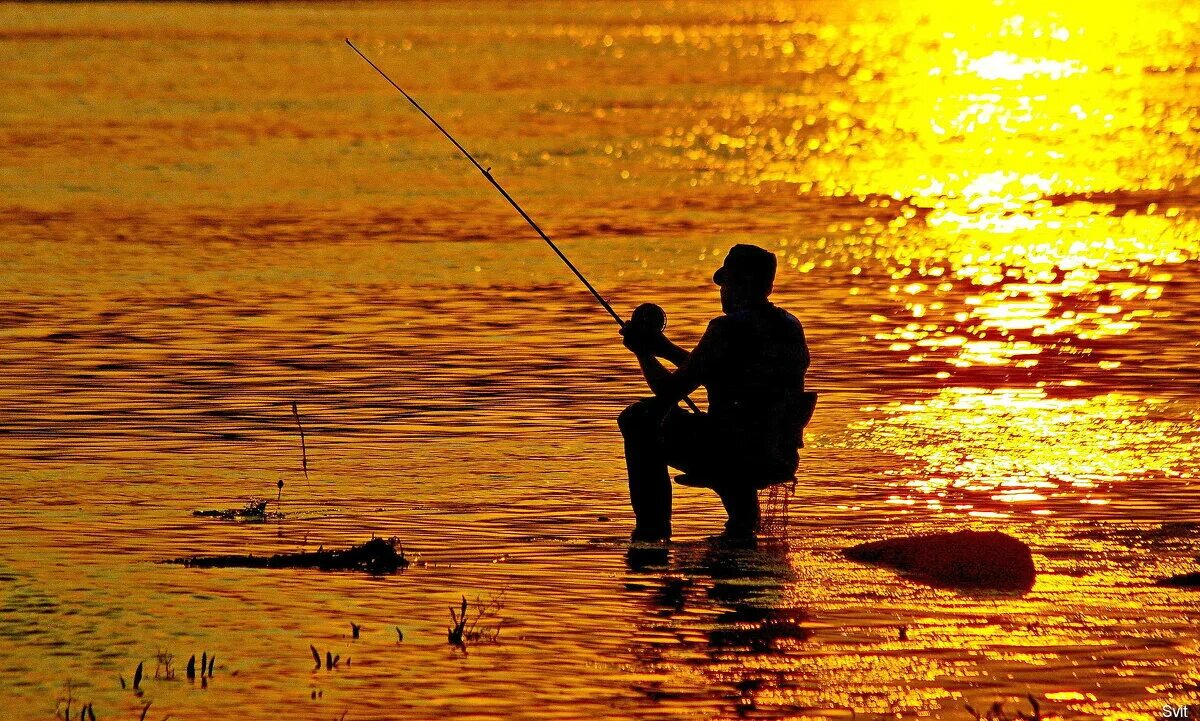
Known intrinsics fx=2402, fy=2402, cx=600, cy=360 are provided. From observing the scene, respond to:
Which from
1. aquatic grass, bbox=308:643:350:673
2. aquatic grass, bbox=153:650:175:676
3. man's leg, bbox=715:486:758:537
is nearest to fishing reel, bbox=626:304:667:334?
man's leg, bbox=715:486:758:537

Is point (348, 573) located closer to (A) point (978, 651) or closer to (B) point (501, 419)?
(A) point (978, 651)

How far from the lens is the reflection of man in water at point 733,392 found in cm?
988

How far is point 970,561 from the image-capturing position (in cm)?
963

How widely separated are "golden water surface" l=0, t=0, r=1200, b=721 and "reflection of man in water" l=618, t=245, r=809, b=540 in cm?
40

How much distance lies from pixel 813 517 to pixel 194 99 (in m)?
32.9

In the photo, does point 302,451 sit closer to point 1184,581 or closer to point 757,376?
point 757,376

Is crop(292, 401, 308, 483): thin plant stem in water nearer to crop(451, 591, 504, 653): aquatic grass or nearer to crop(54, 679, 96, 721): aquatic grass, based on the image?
crop(451, 591, 504, 653): aquatic grass

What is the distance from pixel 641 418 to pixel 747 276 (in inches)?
30.6

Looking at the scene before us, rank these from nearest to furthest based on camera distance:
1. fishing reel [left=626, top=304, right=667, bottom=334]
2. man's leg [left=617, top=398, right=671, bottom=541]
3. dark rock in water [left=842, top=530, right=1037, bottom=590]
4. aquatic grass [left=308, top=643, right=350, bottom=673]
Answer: aquatic grass [left=308, top=643, right=350, bottom=673] → dark rock in water [left=842, top=530, right=1037, bottom=590] → fishing reel [left=626, top=304, right=667, bottom=334] → man's leg [left=617, top=398, right=671, bottom=541]

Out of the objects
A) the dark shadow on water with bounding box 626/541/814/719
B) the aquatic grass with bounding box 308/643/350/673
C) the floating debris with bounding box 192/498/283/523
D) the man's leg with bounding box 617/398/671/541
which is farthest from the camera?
the floating debris with bounding box 192/498/283/523

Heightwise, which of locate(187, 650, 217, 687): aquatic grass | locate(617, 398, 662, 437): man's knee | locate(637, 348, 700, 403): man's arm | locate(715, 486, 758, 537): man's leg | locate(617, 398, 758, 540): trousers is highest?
locate(637, 348, 700, 403): man's arm

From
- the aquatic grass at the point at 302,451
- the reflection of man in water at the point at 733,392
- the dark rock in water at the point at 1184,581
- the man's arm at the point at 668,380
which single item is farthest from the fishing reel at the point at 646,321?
the aquatic grass at the point at 302,451

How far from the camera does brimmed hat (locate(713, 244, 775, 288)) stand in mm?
9844

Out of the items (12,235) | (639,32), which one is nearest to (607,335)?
(12,235)
